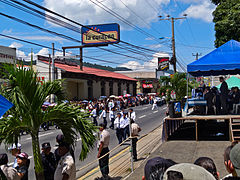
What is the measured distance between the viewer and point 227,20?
18500 millimetres

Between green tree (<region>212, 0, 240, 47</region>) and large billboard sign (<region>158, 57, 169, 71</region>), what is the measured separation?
16.7m

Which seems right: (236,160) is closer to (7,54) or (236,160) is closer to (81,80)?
(7,54)

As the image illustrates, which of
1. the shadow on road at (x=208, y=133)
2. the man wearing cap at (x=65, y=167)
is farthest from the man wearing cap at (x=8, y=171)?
the shadow on road at (x=208, y=133)

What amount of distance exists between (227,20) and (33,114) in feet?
56.9

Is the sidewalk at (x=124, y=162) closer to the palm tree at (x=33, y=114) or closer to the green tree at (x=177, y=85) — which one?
the palm tree at (x=33, y=114)

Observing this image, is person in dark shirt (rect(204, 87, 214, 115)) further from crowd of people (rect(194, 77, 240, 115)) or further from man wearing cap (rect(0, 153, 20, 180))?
man wearing cap (rect(0, 153, 20, 180))

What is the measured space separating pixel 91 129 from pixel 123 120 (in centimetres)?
703

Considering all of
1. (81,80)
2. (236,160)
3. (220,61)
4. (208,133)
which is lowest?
(208,133)

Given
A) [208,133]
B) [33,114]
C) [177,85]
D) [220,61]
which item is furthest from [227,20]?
[33,114]

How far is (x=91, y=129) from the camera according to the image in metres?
4.75

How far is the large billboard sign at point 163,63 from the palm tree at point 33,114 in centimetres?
3275

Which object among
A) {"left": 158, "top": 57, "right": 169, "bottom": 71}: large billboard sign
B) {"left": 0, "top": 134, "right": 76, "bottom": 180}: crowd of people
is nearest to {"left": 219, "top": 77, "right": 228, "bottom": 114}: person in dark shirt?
{"left": 0, "top": 134, "right": 76, "bottom": 180}: crowd of people

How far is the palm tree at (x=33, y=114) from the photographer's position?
14.2ft

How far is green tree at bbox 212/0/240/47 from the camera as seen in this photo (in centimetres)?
1802
